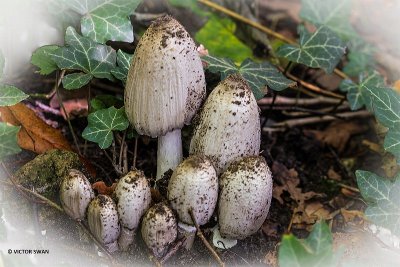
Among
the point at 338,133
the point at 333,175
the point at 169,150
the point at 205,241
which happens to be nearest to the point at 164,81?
the point at 169,150

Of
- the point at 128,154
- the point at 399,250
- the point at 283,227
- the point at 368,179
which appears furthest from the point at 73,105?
the point at 399,250

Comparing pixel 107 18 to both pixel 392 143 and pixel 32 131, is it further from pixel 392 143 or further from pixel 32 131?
pixel 392 143

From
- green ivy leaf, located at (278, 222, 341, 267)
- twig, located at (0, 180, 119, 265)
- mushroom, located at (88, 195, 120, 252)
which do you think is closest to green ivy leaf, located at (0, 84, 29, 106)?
twig, located at (0, 180, 119, 265)

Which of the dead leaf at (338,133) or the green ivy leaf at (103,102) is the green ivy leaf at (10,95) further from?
the dead leaf at (338,133)

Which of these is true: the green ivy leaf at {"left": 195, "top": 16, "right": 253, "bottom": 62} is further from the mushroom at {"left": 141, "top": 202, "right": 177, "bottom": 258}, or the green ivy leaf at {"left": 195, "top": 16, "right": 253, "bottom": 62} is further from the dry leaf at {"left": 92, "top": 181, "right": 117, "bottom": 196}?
the mushroom at {"left": 141, "top": 202, "right": 177, "bottom": 258}

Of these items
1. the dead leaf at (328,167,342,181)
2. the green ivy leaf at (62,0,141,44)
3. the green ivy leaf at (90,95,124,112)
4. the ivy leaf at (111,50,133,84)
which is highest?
the green ivy leaf at (62,0,141,44)
